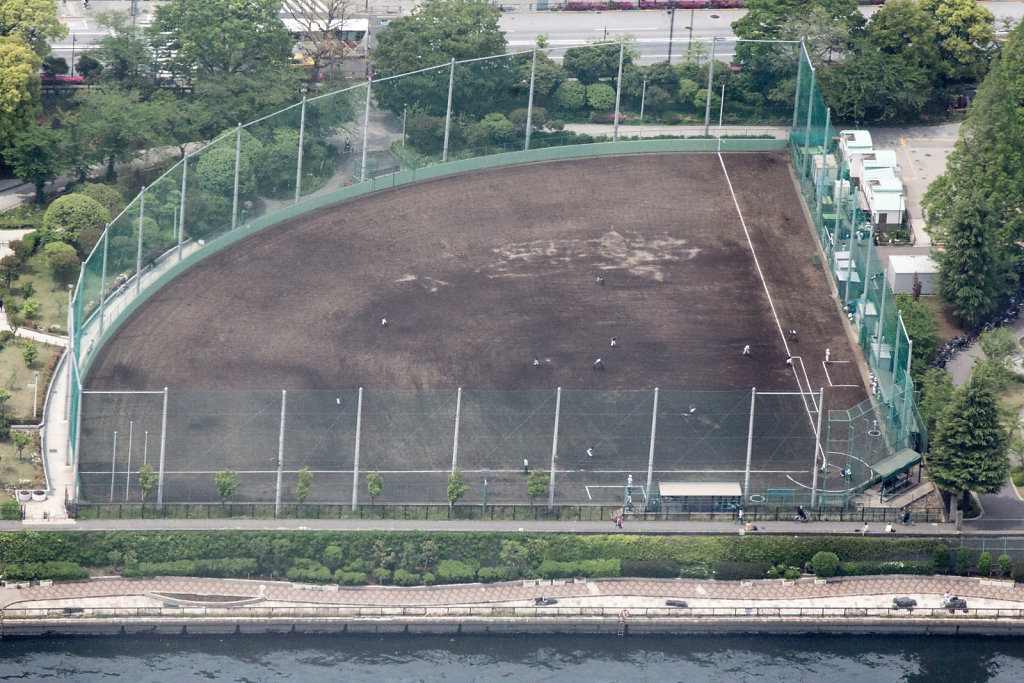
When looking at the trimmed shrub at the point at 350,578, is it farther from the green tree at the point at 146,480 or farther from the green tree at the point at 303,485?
the green tree at the point at 146,480

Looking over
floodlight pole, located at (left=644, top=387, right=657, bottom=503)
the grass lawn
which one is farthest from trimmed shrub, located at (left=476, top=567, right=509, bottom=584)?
the grass lawn

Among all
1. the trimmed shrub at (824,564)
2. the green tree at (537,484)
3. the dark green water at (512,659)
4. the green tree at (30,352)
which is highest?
the green tree at (30,352)

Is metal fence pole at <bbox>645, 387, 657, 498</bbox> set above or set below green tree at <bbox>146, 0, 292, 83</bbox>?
below

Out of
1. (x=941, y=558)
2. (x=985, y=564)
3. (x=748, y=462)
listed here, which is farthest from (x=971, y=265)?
(x=941, y=558)

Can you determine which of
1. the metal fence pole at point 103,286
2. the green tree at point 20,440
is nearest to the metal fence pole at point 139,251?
the metal fence pole at point 103,286

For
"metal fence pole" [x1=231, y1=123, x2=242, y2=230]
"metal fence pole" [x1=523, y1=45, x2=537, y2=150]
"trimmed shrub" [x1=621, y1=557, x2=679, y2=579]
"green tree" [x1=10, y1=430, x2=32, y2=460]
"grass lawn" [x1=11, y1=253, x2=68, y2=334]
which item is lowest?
"trimmed shrub" [x1=621, y1=557, x2=679, y2=579]

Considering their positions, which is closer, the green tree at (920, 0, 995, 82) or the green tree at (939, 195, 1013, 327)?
the green tree at (939, 195, 1013, 327)

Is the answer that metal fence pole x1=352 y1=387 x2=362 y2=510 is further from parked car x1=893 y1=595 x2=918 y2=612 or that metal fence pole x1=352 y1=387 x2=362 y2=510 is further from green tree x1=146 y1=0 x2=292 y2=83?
green tree x1=146 y1=0 x2=292 y2=83

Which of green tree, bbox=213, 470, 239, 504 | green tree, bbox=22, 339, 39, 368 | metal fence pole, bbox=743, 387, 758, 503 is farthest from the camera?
green tree, bbox=22, 339, 39, 368
